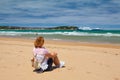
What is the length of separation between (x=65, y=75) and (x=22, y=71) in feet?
4.11

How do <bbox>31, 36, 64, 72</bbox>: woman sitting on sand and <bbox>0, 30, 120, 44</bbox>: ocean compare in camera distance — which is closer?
<bbox>31, 36, 64, 72</bbox>: woman sitting on sand

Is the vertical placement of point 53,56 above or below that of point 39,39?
below

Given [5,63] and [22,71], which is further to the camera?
[5,63]

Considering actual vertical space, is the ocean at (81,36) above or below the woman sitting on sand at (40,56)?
below

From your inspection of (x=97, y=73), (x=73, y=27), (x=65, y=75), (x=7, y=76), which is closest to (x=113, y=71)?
(x=97, y=73)

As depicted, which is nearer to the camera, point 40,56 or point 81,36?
point 40,56

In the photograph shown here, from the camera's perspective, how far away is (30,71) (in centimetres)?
629

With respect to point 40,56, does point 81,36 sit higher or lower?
lower

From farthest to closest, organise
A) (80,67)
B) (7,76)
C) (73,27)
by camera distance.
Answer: (73,27), (80,67), (7,76)

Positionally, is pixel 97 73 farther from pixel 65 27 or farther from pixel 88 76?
pixel 65 27

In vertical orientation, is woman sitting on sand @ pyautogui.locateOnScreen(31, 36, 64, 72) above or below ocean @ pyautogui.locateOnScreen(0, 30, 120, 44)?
above

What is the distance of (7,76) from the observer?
224 inches

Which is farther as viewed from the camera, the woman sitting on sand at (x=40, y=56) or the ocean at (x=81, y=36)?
the ocean at (x=81, y=36)

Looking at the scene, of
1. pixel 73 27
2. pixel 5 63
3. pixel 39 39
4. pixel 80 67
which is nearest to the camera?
pixel 39 39
